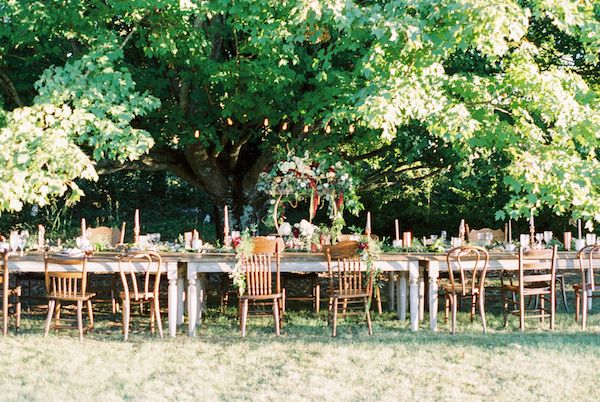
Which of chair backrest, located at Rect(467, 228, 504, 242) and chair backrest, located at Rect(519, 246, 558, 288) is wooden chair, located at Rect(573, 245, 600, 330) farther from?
chair backrest, located at Rect(467, 228, 504, 242)

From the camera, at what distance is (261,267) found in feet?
26.4

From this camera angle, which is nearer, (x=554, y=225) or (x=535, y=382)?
(x=535, y=382)

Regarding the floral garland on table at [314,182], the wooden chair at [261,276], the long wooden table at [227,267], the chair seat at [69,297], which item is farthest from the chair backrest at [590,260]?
the chair seat at [69,297]

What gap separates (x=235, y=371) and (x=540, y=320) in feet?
14.5

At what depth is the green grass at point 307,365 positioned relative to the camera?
5.62 metres

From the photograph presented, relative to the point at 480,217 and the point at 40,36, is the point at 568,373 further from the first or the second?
the point at 480,217

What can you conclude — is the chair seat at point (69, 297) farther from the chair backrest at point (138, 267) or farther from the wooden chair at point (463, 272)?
the wooden chair at point (463, 272)

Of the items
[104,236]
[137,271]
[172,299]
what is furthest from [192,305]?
[104,236]

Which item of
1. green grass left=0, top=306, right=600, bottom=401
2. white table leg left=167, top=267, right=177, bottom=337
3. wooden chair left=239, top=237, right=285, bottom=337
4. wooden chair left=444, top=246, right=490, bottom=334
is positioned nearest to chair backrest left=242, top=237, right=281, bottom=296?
wooden chair left=239, top=237, right=285, bottom=337

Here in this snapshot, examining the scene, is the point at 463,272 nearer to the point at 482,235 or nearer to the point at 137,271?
the point at 482,235

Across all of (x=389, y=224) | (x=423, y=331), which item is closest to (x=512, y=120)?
(x=423, y=331)

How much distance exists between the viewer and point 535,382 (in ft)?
19.2

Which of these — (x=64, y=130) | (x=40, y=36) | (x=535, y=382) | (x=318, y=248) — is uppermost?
(x=40, y=36)

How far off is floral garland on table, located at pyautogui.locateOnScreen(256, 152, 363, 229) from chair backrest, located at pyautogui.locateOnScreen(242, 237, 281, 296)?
1473 millimetres
